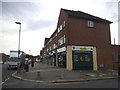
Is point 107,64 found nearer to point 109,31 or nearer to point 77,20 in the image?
point 109,31

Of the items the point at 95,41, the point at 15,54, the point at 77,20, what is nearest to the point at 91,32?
the point at 95,41

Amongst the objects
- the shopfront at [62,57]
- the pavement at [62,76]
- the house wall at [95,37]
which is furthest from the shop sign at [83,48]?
the pavement at [62,76]

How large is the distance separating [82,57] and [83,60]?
510mm

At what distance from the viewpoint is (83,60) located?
894 inches

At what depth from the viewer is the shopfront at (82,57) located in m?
22.4

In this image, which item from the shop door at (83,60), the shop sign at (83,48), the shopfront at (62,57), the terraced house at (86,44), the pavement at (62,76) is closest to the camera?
the pavement at (62,76)

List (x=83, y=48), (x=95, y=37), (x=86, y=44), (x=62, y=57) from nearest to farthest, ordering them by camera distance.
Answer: (x=83, y=48), (x=86, y=44), (x=95, y=37), (x=62, y=57)

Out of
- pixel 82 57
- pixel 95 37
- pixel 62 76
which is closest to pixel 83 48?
pixel 82 57

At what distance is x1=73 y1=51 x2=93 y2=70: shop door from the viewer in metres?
22.4

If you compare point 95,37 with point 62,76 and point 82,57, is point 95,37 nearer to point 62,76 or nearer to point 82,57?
point 82,57

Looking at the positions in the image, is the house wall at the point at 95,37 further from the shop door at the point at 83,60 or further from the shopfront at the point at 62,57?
the shopfront at the point at 62,57

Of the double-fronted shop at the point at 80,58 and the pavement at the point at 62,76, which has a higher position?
the double-fronted shop at the point at 80,58

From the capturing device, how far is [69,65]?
21.9 m

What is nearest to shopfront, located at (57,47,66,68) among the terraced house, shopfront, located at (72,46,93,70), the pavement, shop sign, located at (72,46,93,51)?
the terraced house
